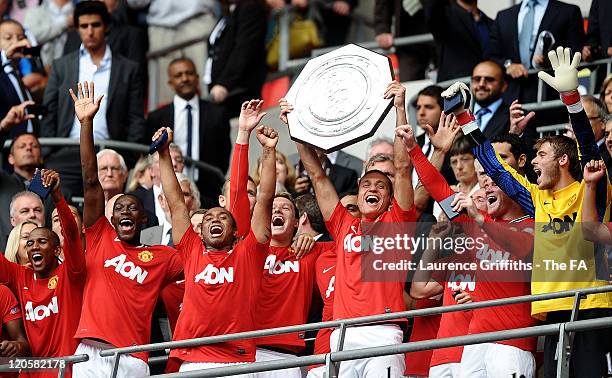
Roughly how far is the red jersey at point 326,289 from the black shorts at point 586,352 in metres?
1.92

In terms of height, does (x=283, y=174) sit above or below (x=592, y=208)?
above

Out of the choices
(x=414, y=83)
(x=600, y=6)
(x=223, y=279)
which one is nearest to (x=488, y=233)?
(x=223, y=279)

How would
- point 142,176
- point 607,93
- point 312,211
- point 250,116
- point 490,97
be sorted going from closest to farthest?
point 250,116 → point 312,211 → point 607,93 → point 490,97 → point 142,176

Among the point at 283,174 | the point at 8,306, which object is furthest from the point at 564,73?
the point at 8,306

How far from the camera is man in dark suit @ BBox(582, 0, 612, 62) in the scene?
49.3 ft

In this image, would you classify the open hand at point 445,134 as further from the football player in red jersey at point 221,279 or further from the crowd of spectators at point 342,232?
the football player in red jersey at point 221,279

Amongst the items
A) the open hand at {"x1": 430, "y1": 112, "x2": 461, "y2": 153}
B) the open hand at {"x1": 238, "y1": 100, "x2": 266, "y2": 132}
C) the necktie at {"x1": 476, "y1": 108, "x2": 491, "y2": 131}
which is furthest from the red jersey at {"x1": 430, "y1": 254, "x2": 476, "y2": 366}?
the necktie at {"x1": 476, "y1": 108, "x2": 491, "y2": 131}

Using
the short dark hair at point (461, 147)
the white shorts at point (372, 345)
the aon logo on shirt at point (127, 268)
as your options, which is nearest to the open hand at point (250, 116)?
the aon logo on shirt at point (127, 268)

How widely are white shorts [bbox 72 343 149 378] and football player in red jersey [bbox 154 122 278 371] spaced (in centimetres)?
32

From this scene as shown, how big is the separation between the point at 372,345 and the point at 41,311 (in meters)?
2.68

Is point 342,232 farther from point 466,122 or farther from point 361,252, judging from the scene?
point 466,122

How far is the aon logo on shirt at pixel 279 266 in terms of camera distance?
1281 centimetres

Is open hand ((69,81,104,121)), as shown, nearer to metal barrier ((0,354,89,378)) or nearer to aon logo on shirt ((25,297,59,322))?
aon logo on shirt ((25,297,59,322))

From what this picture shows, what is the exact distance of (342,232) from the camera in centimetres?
1229
